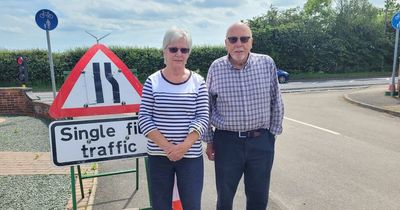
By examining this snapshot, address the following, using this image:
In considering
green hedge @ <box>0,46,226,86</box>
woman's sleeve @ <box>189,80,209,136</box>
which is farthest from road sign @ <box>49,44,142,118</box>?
green hedge @ <box>0,46,226,86</box>

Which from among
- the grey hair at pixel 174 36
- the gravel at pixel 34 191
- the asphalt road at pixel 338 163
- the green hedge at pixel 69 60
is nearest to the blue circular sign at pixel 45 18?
the gravel at pixel 34 191

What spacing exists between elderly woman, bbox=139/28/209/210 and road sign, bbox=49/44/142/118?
2.78 ft

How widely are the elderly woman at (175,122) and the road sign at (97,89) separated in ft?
2.78

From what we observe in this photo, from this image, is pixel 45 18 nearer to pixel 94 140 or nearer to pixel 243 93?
pixel 94 140

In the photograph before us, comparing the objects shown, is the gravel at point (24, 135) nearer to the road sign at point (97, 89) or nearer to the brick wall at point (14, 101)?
the brick wall at point (14, 101)

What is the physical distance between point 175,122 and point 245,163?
80cm

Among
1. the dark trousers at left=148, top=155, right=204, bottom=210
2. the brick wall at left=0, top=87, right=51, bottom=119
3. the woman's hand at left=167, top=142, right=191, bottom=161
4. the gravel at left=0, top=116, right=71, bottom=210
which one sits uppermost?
the woman's hand at left=167, top=142, right=191, bottom=161

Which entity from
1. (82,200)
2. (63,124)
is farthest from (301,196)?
(63,124)

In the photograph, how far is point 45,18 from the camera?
8141 millimetres

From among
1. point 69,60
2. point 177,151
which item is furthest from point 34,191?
point 69,60

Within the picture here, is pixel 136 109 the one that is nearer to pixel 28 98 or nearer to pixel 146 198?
pixel 146 198

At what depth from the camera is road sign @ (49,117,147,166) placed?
3234 mm

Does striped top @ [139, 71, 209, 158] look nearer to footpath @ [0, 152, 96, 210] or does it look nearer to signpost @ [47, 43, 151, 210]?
signpost @ [47, 43, 151, 210]

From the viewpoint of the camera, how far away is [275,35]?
31.0m
